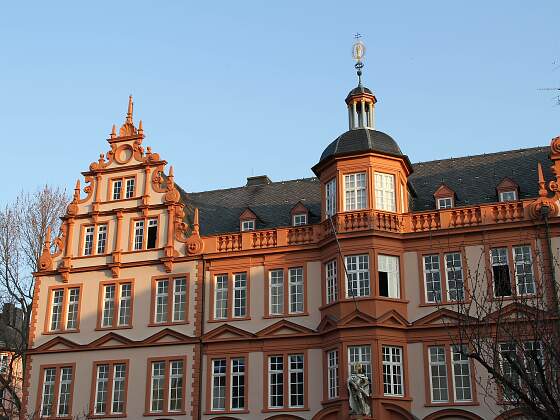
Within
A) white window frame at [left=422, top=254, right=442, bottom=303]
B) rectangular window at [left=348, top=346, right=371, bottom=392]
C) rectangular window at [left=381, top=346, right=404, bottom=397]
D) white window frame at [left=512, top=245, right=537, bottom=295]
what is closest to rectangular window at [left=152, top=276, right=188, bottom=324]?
rectangular window at [left=348, top=346, right=371, bottom=392]

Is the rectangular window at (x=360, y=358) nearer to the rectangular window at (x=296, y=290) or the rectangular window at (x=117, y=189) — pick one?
the rectangular window at (x=296, y=290)

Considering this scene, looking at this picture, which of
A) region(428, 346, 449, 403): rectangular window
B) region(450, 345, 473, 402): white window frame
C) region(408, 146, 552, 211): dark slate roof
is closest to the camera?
region(450, 345, 473, 402): white window frame

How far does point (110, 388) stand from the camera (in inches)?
1347

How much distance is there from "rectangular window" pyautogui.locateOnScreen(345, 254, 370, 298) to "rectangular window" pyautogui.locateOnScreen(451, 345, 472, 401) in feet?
13.6

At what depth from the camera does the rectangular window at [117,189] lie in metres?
37.9

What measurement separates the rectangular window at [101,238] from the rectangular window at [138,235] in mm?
1600

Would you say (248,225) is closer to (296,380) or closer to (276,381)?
(276,381)

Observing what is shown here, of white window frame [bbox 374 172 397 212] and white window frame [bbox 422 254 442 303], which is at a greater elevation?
white window frame [bbox 374 172 397 212]

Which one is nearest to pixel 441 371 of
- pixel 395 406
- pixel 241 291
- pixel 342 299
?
pixel 395 406

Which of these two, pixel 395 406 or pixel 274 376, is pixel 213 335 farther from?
pixel 395 406

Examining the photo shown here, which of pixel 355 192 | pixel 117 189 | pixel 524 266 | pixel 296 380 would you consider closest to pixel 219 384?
pixel 296 380

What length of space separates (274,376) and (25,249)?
58.9 ft

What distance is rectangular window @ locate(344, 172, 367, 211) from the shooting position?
32938 millimetres

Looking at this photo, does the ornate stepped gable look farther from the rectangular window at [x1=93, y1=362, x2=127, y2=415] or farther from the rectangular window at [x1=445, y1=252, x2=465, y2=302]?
the rectangular window at [x1=445, y1=252, x2=465, y2=302]
